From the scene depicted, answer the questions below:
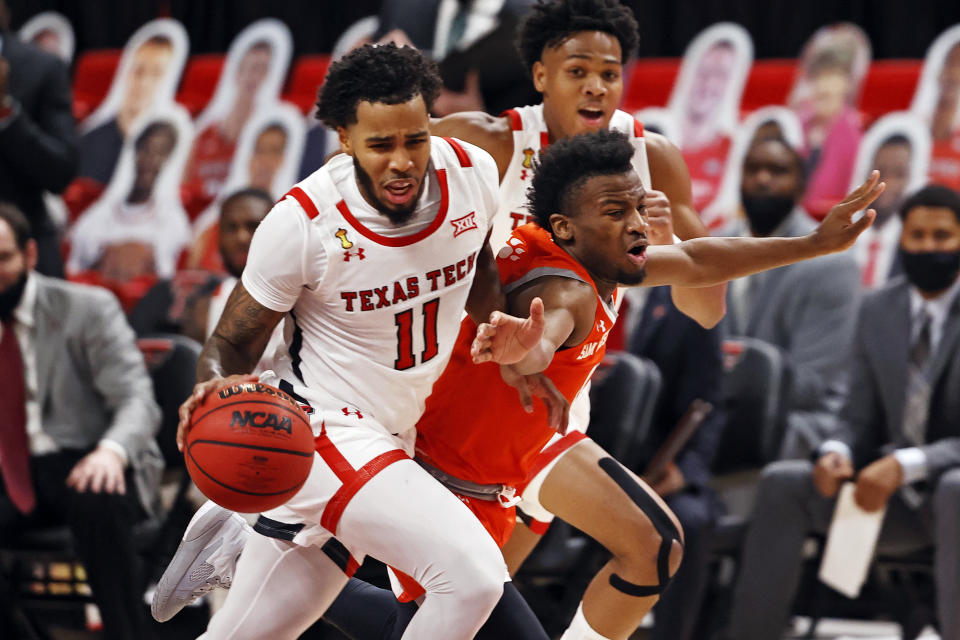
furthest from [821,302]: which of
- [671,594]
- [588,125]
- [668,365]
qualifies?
[588,125]

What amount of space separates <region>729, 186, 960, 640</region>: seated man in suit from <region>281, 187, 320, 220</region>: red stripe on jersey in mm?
2537

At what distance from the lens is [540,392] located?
3.13 meters

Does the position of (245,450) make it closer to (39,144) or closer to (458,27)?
(458,27)

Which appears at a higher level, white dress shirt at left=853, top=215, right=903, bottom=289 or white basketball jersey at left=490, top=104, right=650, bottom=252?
white basketball jersey at left=490, top=104, right=650, bottom=252

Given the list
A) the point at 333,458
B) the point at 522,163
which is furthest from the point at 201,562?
the point at 522,163

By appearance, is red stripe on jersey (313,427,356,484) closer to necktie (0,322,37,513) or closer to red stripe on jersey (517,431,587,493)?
red stripe on jersey (517,431,587,493)

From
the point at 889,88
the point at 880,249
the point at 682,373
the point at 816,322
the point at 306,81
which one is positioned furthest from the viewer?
the point at 306,81

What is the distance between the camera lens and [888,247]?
6656mm

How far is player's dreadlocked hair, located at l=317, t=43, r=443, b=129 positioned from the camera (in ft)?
10.1

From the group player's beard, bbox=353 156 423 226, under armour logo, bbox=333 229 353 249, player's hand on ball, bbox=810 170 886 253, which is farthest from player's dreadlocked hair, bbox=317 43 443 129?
player's hand on ball, bbox=810 170 886 253

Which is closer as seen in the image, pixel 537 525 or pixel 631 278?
pixel 631 278

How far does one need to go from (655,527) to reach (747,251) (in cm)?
75

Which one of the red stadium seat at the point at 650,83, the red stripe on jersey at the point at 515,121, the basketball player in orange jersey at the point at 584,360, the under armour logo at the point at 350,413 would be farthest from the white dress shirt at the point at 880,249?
the under armour logo at the point at 350,413

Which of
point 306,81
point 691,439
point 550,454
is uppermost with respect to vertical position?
point 550,454
